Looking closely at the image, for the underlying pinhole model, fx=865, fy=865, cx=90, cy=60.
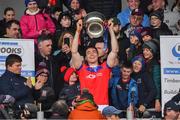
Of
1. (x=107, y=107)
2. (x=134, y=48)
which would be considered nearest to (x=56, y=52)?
(x=134, y=48)

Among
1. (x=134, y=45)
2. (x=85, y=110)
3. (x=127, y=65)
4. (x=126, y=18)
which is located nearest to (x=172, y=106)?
(x=85, y=110)

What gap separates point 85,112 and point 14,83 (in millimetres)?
1913

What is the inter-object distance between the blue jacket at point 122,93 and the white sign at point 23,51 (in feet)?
4.64

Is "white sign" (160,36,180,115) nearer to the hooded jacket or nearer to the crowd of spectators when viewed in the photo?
the crowd of spectators

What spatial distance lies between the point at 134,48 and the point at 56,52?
135 cm

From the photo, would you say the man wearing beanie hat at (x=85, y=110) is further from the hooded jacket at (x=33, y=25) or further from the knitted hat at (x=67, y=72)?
the hooded jacket at (x=33, y=25)

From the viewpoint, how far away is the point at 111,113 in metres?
12.7

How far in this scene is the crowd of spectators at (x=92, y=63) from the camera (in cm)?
1341

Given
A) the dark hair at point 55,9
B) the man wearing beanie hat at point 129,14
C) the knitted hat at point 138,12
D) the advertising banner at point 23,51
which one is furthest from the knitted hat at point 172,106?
the dark hair at point 55,9

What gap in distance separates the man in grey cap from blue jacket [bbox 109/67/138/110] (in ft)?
3.22

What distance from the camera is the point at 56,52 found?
14969mm

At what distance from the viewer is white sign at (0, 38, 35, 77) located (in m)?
14.4

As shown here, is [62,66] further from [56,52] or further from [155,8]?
[155,8]

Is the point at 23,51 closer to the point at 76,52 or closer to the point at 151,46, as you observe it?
the point at 76,52
